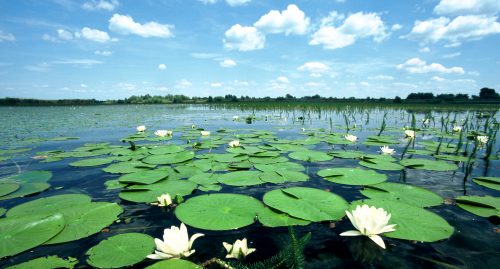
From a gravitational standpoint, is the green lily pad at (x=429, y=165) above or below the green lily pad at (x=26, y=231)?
above

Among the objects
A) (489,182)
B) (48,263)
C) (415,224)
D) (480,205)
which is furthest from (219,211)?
(489,182)

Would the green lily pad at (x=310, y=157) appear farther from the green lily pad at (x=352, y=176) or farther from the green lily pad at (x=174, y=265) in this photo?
the green lily pad at (x=174, y=265)

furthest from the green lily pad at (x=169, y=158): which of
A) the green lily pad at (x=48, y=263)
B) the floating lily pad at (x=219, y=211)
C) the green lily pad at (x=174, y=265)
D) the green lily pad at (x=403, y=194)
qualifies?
the green lily pad at (x=403, y=194)

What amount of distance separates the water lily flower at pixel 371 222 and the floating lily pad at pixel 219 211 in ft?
3.11

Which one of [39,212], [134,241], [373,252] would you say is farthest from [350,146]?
[39,212]

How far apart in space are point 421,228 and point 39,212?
3.76m

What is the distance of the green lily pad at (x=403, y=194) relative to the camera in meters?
2.89

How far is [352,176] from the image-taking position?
3.72 m

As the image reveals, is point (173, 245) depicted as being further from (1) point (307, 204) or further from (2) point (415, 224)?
(2) point (415, 224)

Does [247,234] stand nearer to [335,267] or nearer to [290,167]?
[335,267]

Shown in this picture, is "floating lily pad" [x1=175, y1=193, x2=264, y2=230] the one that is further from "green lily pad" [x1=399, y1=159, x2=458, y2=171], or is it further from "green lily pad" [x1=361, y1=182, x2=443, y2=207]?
"green lily pad" [x1=399, y1=159, x2=458, y2=171]

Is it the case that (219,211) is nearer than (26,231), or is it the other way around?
(26,231)

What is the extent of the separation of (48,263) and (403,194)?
3577mm

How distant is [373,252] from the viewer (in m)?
2.03
